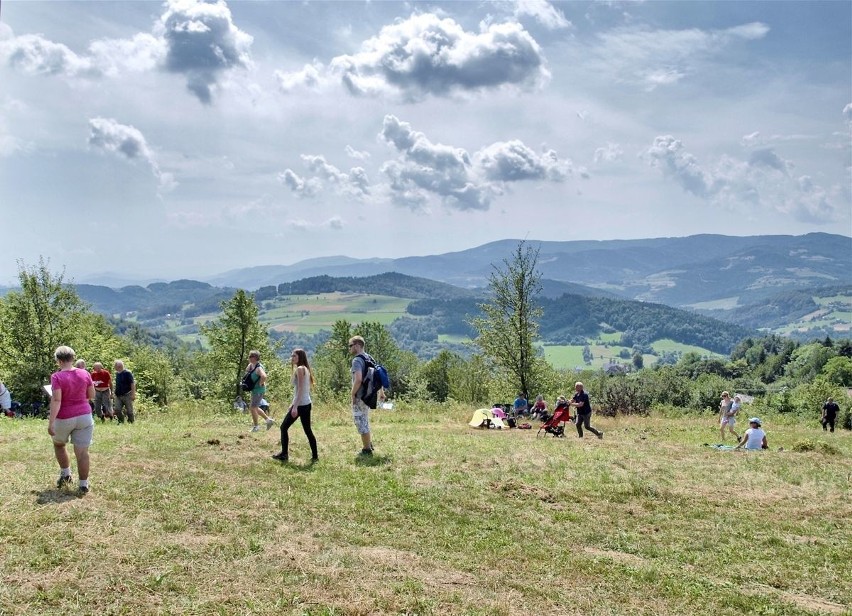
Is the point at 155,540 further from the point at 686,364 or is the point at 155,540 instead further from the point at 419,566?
the point at 686,364

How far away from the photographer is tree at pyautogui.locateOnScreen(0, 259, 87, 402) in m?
33.9

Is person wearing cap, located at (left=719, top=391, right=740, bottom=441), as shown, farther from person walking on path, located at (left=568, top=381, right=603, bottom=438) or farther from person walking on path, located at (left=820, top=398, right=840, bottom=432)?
person walking on path, located at (left=820, top=398, right=840, bottom=432)

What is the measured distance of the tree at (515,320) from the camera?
3484 cm

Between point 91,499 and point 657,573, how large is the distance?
313 inches

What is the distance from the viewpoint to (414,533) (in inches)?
330

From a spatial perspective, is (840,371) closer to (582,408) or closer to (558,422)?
(582,408)

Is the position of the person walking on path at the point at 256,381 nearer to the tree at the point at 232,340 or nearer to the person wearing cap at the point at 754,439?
the person wearing cap at the point at 754,439

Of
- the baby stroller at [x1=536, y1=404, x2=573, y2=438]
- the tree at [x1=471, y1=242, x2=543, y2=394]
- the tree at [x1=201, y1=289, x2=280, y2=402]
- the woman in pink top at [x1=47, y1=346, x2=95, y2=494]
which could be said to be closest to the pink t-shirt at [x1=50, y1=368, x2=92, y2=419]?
the woman in pink top at [x1=47, y1=346, x2=95, y2=494]

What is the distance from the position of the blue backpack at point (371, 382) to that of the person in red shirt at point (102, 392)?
405 inches

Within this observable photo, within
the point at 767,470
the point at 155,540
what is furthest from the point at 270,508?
the point at 767,470

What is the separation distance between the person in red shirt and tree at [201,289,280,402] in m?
24.4

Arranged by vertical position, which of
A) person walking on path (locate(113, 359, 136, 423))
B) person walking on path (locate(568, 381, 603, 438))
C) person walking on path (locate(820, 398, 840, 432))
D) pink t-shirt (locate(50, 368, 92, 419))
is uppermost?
pink t-shirt (locate(50, 368, 92, 419))

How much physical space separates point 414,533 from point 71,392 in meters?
5.52

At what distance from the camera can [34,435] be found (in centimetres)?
1366
